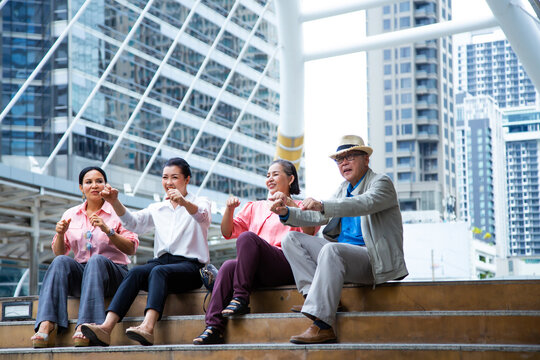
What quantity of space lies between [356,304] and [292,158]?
8.86 metres

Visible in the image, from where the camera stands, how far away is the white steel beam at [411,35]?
977cm

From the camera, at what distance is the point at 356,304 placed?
4203 millimetres

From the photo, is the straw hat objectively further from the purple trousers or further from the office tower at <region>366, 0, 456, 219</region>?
the office tower at <region>366, 0, 456, 219</region>

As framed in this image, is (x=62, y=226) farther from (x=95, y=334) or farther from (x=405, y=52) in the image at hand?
(x=405, y=52)

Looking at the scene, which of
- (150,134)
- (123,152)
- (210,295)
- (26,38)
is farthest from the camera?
(150,134)

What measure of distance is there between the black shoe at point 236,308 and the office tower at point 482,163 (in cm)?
13024

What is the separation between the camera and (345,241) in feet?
14.5

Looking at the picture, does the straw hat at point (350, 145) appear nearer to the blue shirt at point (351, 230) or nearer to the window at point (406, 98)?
the blue shirt at point (351, 230)

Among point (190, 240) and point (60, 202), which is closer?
point (190, 240)

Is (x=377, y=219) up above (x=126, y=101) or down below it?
below

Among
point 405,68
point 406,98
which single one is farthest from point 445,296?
point 405,68

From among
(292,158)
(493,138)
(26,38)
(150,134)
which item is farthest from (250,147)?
(493,138)

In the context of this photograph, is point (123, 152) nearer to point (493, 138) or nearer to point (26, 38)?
point (26, 38)

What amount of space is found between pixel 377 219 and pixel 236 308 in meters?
0.89
